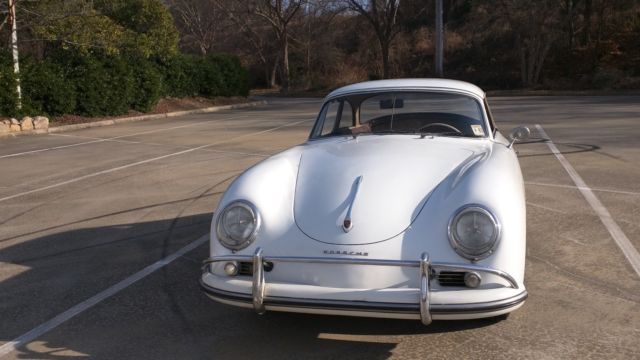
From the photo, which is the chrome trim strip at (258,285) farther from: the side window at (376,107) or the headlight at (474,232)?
the side window at (376,107)

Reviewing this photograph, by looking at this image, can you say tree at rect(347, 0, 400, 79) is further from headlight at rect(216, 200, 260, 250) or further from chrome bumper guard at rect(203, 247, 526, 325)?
chrome bumper guard at rect(203, 247, 526, 325)

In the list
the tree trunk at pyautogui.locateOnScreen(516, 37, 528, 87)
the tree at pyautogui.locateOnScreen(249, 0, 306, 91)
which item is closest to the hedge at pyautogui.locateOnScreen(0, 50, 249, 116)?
the tree at pyautogui.locateOnScreen(249, 0, 306, 91)

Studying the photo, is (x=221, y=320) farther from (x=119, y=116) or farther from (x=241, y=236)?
(x=119, y=116)

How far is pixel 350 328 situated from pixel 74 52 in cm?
1947

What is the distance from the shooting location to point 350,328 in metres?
4.00

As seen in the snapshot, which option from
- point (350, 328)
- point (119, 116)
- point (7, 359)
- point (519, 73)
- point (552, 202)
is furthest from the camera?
point (519, 73)

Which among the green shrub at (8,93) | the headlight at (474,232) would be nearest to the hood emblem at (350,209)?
the headlight at (474,232)

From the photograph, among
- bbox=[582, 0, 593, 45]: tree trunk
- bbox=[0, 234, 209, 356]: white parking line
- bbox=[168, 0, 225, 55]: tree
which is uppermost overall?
bbox=[168, 0, 225, 55]: tree

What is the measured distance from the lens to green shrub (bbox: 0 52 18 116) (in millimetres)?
17641

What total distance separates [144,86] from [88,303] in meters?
20.5

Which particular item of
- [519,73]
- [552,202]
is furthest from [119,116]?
[519,73]

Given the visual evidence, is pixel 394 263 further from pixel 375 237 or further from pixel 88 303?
pixel 88 303

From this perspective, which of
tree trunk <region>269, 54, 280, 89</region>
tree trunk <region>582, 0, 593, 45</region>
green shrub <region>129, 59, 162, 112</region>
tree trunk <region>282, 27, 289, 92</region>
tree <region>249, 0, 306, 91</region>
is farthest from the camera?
tree trunk <region>269, 54, 280, 89</region>

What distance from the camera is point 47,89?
64.2 feet
